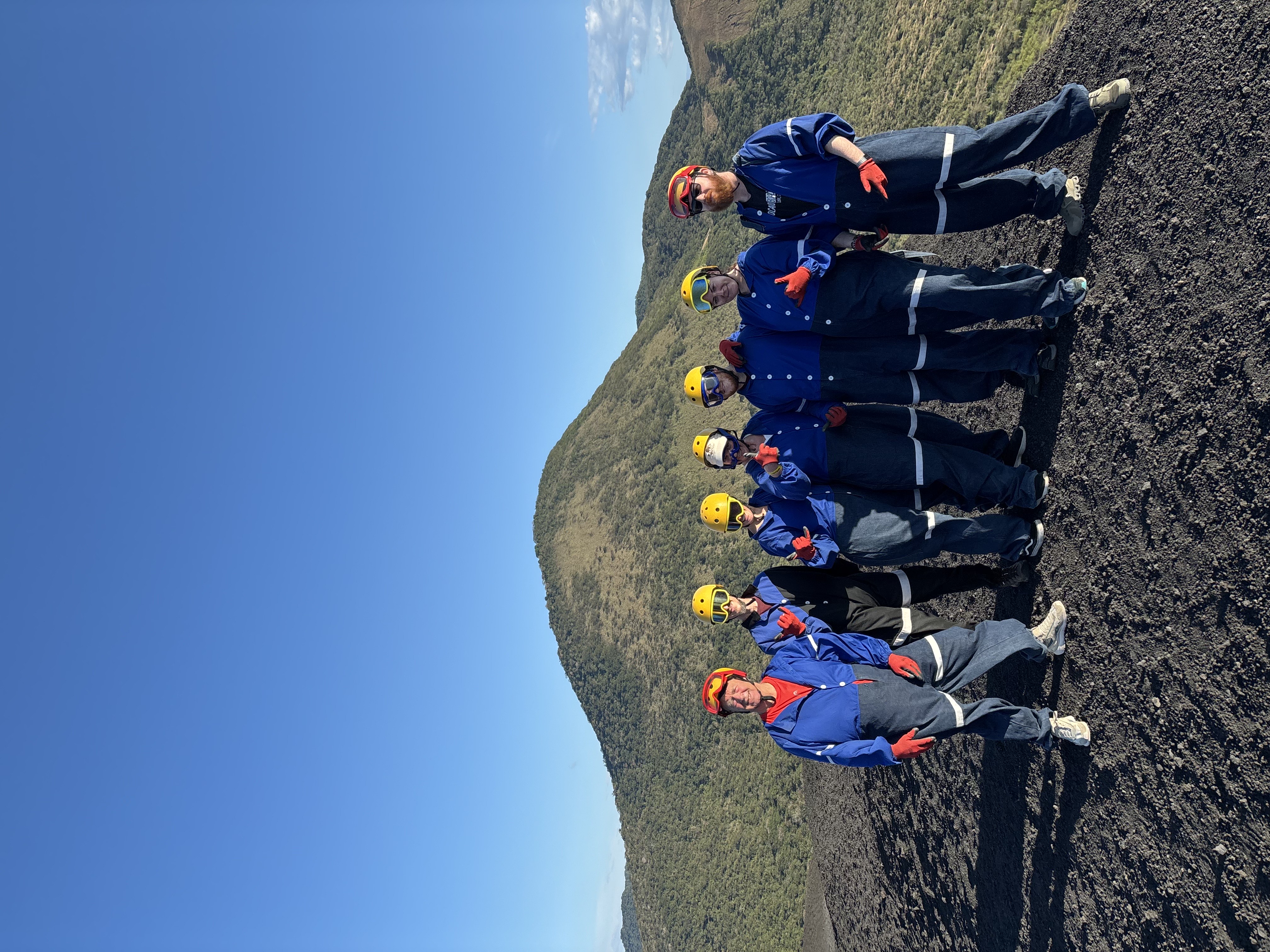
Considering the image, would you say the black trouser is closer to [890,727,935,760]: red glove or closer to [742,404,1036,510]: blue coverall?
[742,404,1036,510]: blue coverall

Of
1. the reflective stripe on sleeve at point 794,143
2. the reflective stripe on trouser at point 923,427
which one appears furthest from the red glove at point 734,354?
the reflective stripe on sleeve at point 794,143

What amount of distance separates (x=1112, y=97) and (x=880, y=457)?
3.08 metres

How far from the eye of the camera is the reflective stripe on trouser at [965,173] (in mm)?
5406

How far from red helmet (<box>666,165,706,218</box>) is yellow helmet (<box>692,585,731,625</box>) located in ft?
10.1

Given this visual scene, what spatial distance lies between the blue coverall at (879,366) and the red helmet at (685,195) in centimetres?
107

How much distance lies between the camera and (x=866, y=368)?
20.4 ft

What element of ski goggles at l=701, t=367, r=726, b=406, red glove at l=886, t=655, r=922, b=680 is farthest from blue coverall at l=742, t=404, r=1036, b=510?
red glove at l=886, t=655, r=922, b=680

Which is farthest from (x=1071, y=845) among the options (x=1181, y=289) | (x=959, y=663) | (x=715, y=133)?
(x=715, y=133)

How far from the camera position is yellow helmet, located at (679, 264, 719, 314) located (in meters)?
6.07

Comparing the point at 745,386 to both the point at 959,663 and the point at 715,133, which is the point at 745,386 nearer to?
the point at 959,663

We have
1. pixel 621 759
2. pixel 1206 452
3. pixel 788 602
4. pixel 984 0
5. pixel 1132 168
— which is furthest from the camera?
pixel 621 759

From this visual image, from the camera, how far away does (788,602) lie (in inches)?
247

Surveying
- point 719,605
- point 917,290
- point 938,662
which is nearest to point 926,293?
point 917,290

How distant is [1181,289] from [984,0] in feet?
53.1
